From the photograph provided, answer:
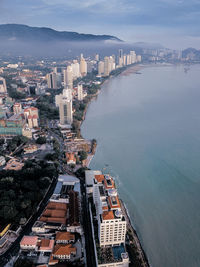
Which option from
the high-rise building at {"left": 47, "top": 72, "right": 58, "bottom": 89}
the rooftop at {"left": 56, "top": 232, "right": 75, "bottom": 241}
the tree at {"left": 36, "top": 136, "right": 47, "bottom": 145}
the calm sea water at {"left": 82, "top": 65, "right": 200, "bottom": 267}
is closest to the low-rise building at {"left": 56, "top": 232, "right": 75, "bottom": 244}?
the rooftop at {"left": 56, "top": 232, "right": 75, "bottom": 241}

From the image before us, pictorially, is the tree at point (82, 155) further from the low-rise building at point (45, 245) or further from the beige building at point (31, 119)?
the beige building at point (31, 119)

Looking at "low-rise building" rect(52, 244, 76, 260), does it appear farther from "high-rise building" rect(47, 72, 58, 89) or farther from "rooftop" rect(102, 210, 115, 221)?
"high-rise building" rect(47, 72, 58, 89)

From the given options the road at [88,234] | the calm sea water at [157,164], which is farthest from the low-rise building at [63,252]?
the calm sea water at [157,164]

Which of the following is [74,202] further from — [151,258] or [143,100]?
[143,100]

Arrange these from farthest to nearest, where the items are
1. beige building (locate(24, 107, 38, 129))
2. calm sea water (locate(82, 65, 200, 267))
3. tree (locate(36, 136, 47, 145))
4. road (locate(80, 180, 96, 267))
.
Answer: beige building (locate(24, 107, 38, 129)) < tree (locate(36, 136, 47, 145)) < calm sea water (locate(82, 65, 200, 267)) < road (locate(80, 180, 96, 267))

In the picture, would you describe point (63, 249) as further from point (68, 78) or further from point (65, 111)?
point (68, 78)

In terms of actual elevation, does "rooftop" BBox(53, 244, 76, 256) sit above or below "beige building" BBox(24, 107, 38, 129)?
below

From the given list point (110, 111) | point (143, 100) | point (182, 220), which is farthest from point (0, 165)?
point (143, 100)
